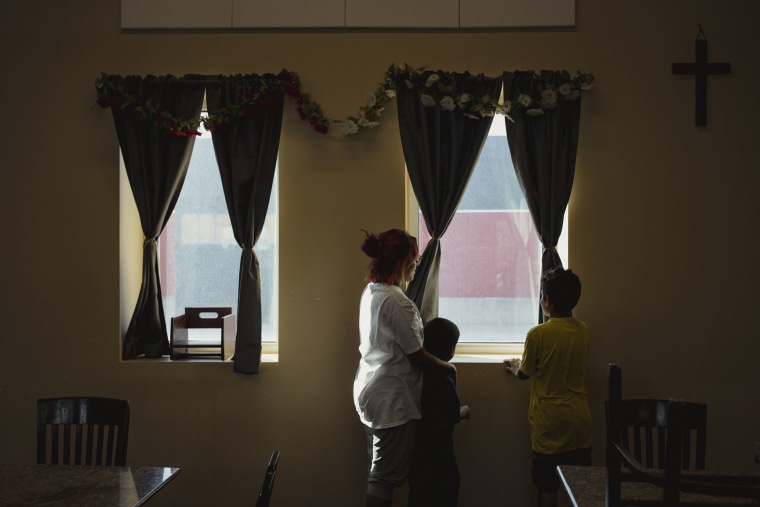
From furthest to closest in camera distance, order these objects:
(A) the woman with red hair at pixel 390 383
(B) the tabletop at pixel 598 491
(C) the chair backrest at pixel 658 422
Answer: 1. (A) the woman with red hair at pixel 390 383
2. (C) the chair backrest at pixel 658 422
3. (B) the tabletop at pixel 598 491

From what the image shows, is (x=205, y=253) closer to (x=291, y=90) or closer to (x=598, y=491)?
(x=291, y=90)

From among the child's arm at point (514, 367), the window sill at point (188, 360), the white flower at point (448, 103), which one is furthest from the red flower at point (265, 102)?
the child's arm at point (514, 367)

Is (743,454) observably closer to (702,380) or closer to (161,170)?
(702,380)

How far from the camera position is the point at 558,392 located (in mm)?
2816

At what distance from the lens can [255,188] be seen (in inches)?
136

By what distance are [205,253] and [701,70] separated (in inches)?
115

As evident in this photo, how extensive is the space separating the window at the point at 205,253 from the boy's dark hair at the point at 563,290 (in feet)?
5.22

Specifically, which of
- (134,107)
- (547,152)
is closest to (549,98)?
(547,152)

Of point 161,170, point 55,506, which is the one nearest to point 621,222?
point 161,170

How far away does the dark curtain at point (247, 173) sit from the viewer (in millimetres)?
3439

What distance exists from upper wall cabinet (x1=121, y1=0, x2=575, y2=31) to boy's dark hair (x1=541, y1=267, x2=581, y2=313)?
1465 mm

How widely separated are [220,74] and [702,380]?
10.2 ft

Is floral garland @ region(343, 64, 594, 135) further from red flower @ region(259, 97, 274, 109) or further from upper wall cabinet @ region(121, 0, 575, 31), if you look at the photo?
red flower @ region(259, 97, 274, 109)

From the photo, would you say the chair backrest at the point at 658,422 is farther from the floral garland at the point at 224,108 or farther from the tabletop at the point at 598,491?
the floral garland at the point at 224,108
